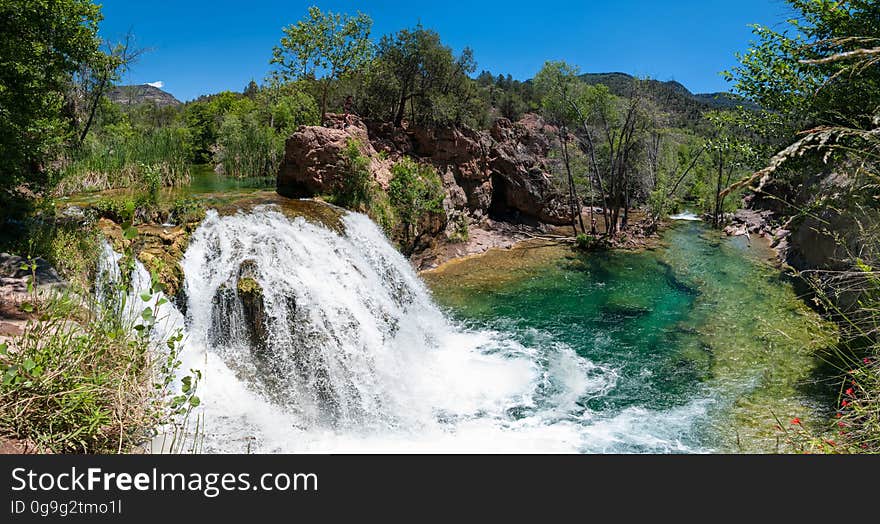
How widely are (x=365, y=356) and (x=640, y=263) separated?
11.4 m

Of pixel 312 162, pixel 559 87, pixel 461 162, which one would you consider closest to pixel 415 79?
pixel 461 162

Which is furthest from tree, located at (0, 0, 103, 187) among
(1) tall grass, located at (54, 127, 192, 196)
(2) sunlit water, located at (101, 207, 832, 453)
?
(1) tall grass, located at (54, 127, 192, 196)

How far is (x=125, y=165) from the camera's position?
1268 centimetres

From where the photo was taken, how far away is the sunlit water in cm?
648

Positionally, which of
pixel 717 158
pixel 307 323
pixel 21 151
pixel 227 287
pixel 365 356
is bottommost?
pixel 365 356

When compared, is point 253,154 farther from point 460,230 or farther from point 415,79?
point 460,230

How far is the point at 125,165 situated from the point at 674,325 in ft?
47.0

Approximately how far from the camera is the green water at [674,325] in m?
7.02

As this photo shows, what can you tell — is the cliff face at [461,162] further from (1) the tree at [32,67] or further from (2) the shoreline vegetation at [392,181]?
(1) the tree at [32,67]

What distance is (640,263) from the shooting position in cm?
1594

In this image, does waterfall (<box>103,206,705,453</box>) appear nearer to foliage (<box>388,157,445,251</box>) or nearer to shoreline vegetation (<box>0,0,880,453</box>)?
shoreline vegetation (<box>0,0,880,453</box>)

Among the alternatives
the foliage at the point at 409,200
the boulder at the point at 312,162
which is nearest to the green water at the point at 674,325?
the foliage at the point at 409,200
